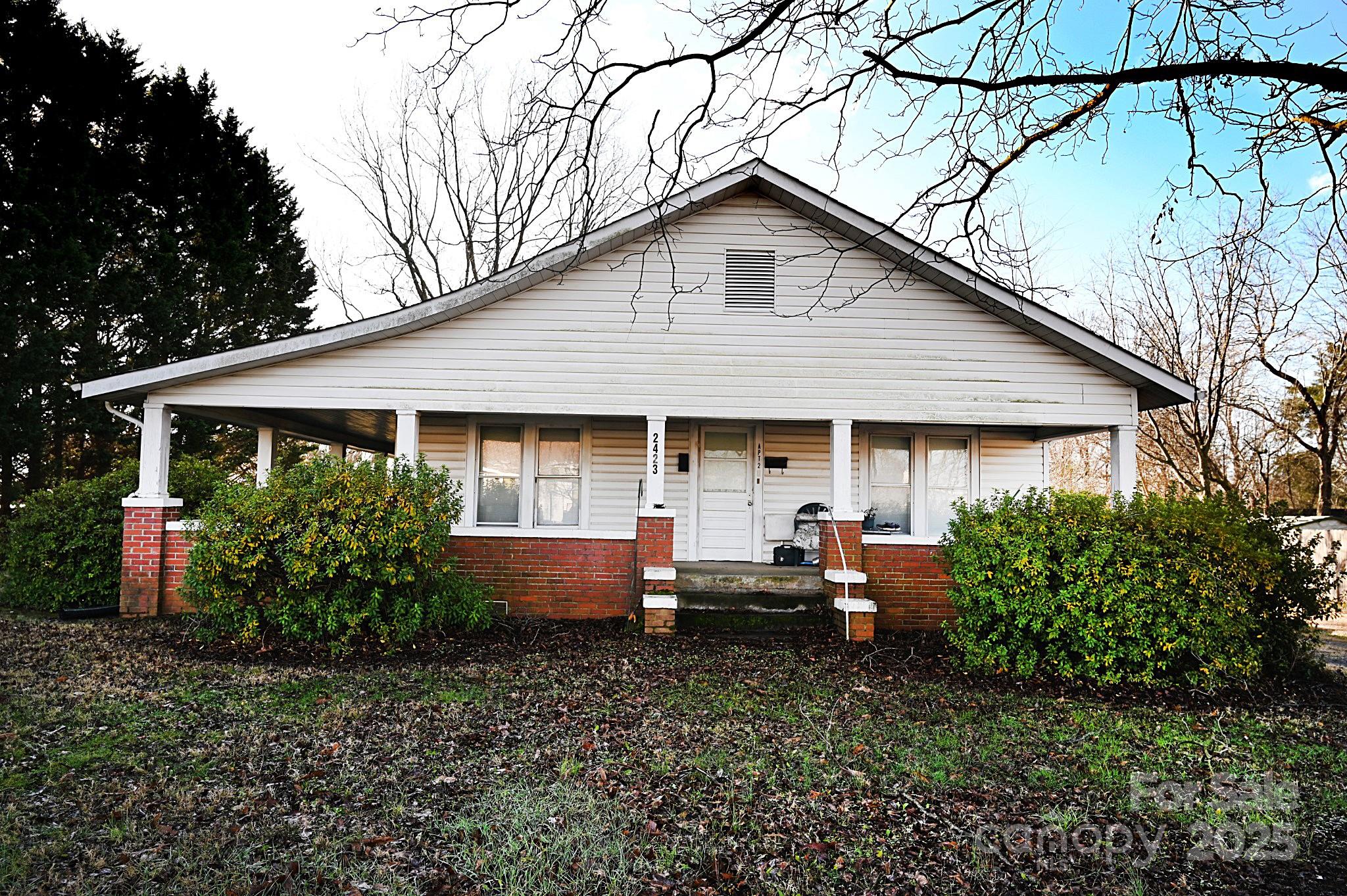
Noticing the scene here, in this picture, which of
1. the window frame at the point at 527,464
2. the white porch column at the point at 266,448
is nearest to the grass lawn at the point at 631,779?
the window frame at the point at 527,464

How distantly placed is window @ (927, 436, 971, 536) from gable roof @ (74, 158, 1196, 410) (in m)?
2.65

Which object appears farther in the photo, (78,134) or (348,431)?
(78,134)

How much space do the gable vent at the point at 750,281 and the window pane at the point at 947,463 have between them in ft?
13.0

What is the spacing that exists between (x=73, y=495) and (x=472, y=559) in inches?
235

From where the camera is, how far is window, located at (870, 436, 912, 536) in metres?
12.1

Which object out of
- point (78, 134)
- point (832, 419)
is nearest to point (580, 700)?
point (832, 419)

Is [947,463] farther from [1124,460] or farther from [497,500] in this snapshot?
[497,500]

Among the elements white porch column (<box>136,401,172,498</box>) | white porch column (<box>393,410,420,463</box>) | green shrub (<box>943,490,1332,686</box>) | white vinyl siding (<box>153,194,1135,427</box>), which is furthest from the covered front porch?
green shrub (<box>943,490,1332,686</box>)

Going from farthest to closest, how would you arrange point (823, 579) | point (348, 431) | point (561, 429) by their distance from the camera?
point (348, 431) → point (561, 429) → point (823, 579)

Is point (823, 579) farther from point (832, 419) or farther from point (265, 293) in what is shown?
point (265, 293)

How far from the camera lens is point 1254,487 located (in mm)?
21562

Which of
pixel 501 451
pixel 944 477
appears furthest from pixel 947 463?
pixel 501 451

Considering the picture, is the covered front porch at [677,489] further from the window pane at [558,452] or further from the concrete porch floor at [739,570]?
the concrete porch floor at [739,570]

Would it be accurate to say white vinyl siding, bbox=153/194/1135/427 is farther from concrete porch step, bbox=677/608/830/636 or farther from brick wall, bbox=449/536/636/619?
concrete porch step, bbox=677/608/830/636
